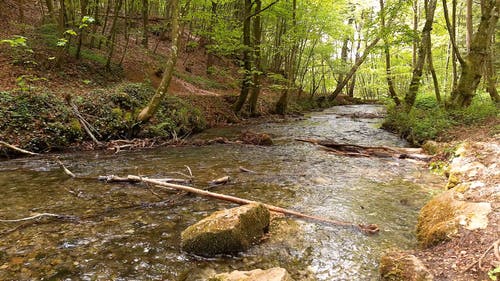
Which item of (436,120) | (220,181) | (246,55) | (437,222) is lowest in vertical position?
(220,181)

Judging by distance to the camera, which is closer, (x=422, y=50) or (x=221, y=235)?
(x=221, y=235)

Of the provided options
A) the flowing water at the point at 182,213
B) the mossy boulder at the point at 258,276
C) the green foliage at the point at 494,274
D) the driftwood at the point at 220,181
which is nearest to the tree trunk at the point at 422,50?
the flowing water at the point at 182,213

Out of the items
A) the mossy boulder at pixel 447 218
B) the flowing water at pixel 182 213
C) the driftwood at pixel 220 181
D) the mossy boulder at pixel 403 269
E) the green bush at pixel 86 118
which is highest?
the green bush at pixel 86 118

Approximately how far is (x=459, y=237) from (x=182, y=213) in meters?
4.07

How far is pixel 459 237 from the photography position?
3.89 meters

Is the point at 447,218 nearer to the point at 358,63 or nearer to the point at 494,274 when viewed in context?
the point at 494,274

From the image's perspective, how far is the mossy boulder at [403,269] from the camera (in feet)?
11.0

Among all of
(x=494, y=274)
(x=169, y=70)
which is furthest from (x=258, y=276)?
(x=169, y=70)

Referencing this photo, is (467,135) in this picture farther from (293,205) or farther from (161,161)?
(161,161)

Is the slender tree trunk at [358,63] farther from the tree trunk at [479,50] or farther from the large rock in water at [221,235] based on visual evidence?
the large rock in water at [221,235]

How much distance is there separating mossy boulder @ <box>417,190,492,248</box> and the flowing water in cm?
27

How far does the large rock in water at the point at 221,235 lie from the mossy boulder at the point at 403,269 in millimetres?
1765

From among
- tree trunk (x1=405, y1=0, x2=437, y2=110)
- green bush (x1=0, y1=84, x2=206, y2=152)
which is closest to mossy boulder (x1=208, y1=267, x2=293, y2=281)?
green bush (x1=0, y1=84, x2=206, y2=152)

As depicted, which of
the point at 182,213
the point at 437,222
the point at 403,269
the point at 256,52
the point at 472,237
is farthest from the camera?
the point at 256,52
